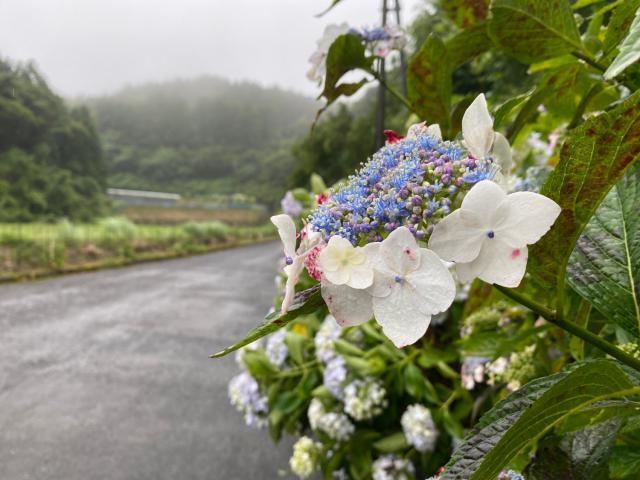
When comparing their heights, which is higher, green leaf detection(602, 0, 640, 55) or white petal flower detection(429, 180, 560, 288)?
green leaf detection(602, 0, 640, 55)

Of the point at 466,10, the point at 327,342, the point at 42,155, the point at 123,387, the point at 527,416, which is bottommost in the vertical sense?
the point at 42,155

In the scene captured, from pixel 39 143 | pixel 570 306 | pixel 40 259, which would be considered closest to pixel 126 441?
pixel 570 306

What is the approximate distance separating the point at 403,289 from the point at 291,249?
2.6 inches

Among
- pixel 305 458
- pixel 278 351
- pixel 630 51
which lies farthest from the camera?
pixel 278 351

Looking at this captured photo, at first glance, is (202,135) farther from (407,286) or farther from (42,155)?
(407,286)

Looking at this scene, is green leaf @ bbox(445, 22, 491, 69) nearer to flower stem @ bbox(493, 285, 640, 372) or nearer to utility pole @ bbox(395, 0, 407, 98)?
utility pole @ bbox(395, 0, 407, 98)

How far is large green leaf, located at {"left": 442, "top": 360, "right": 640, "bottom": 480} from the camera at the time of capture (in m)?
0.22

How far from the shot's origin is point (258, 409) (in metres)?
1.42

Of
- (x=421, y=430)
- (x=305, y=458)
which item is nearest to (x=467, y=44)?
(x=421, y=430)

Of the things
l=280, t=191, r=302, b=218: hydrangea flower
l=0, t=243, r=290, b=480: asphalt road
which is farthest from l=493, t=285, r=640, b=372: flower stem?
l=0, t=243, r=290, b=480: asphalt road

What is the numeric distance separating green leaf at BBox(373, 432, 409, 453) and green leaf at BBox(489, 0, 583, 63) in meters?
0.94

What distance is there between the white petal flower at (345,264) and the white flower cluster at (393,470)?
0.99m

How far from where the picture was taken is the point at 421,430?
1.03 metres

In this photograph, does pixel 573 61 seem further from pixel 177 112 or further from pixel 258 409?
pixel 177 112
